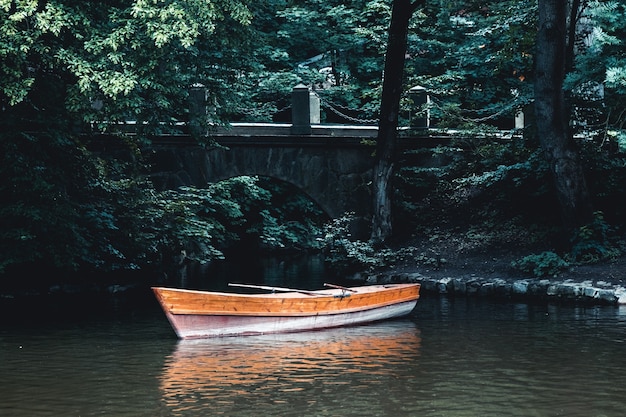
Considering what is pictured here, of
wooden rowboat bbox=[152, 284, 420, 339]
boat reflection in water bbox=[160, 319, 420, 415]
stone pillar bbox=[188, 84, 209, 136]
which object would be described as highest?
stone pillar bbox=[188, 84, 209, 136]

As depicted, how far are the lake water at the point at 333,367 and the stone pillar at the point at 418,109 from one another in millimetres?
7773

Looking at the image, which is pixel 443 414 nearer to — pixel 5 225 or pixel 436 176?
pixel 5 225

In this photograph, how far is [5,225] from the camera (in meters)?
18.4

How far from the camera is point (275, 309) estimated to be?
1645 cm

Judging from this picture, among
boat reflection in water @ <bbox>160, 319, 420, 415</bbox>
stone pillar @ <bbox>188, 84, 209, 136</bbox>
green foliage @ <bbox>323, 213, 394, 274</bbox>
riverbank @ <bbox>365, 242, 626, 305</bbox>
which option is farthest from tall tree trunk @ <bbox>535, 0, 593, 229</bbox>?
stone pillar @ <bbox>188, 84, 209, 136</bbox>

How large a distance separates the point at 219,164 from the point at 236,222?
632cm

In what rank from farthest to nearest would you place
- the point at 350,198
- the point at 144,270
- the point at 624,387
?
the point at 350,198 < the point at 144,270 < the point at 624,387

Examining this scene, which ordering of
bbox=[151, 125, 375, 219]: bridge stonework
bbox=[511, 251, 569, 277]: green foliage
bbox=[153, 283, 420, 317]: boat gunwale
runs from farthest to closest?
1. bbox=[151, 125, 375, 219]: bridge stonework
2. bbox=[511, 251, 569, 277]: green foliage
3. bbox=[153, 283, 420, 317]: boat gunwale

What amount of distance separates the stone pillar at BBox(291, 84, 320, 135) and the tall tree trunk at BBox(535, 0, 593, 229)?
584 cm

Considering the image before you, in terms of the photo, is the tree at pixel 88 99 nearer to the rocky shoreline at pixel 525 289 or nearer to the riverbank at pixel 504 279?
the riverbank at pixel 504 279

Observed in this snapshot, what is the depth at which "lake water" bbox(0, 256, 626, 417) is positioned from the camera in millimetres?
11336

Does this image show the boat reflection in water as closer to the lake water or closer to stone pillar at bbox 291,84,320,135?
the lake water

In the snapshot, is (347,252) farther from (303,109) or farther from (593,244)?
(593,244)

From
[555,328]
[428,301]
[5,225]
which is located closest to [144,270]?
[5,225]
